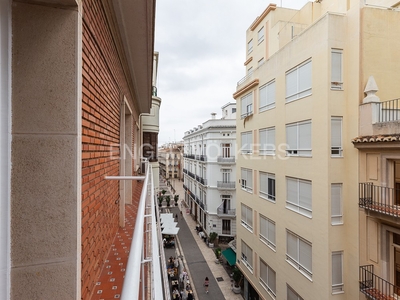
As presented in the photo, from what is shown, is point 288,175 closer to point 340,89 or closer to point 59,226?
point 340,89

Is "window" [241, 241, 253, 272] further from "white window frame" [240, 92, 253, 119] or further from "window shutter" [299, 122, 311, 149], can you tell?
"white window frame" [240, 92, 253, 119]

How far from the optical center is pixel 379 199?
22.8 feet

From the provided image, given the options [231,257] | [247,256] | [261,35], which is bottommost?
[231,257]

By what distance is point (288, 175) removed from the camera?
9.86 m

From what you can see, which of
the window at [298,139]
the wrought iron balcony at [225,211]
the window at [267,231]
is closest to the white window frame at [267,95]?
the window at [298,139]

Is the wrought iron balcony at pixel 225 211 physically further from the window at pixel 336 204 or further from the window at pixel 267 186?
the window at pixel 336 204

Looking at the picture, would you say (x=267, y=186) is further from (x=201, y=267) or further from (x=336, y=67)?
(x=201, y=267)

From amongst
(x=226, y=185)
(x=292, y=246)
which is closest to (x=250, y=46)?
(x=226, y=185)

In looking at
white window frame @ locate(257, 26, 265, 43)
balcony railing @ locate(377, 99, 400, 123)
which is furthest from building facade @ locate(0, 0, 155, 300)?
white window frame @ locate(257, 26, 265, 43)

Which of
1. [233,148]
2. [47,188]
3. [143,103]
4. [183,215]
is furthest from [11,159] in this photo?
[183,215]

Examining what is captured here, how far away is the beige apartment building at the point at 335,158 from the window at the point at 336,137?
0.04m

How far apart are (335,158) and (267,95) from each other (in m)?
5.19

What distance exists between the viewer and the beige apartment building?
23.3ft

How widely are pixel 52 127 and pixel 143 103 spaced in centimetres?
787
